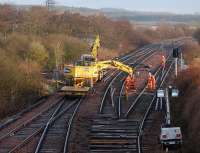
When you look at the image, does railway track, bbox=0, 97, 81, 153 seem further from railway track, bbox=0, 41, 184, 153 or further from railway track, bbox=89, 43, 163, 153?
railway track, bbox=89, 43, 163, 153

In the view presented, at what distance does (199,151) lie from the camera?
20.0 metres

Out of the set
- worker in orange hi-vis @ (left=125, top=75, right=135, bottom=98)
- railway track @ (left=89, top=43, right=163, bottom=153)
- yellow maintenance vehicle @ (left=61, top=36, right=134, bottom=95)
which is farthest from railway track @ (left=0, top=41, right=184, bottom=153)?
yellow maintenance vehicle @ (left=61, top=36, right=134, bottom=95)

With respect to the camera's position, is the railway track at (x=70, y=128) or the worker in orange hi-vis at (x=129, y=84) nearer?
the railway track at (x=70, y=128)

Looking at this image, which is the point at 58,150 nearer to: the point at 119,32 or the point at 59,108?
the point at 59,108

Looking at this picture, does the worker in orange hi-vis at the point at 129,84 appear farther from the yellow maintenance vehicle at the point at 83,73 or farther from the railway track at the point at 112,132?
the railway track at the point at 112,132

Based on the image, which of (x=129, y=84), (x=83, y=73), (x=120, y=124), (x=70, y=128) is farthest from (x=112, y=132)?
(x=83, y=73)

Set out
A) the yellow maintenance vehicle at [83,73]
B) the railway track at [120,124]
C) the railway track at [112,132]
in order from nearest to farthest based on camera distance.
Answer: the railway track at [112,132]
the railway track at [120,124]
the yellow maintenance vehicle at [83,73]

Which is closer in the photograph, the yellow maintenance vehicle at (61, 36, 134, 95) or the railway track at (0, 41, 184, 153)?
the railway track at (0, 41, 184, 153)

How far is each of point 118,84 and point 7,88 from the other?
9.43m

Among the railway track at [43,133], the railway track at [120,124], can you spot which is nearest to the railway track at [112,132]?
the railway track at [120,124]

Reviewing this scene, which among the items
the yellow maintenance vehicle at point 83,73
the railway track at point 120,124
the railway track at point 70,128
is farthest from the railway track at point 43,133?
the yellow maintenance vehicle at point 83,73

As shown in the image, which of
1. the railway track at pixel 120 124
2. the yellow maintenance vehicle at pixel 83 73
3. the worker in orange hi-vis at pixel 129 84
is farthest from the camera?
the yellow maintenance vehicle at pixel 83 73

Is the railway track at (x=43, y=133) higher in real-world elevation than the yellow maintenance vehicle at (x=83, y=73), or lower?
lower

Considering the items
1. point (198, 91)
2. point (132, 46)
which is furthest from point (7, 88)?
point (132, 46)
